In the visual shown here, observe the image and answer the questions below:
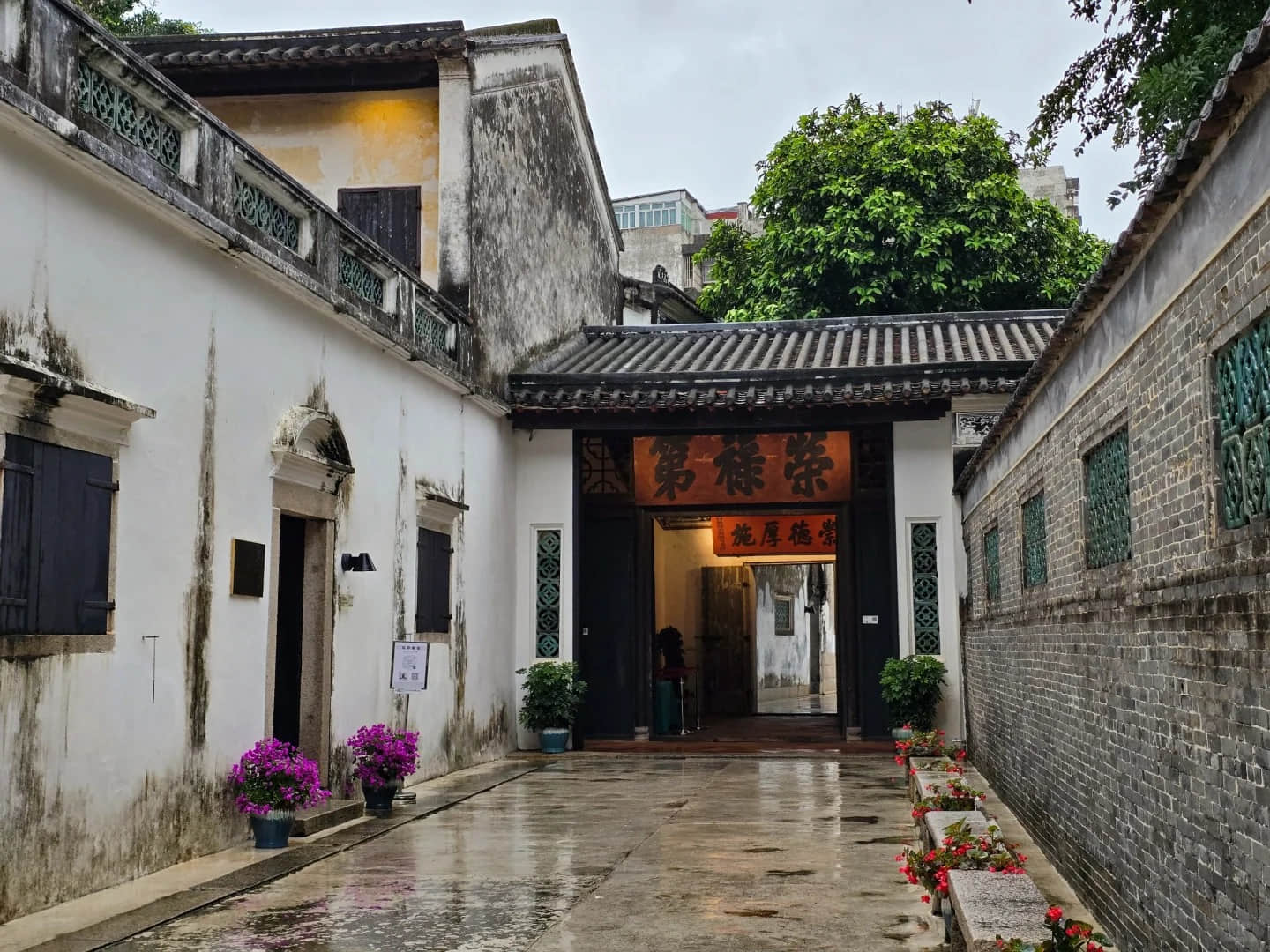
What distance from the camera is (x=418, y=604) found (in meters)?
11.4

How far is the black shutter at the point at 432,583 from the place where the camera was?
37.5 ft

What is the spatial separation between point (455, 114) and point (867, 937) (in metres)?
9.24

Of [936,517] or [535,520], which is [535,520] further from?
[936,517]

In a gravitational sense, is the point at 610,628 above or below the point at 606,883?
above

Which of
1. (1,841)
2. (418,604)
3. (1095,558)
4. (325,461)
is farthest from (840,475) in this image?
(1,841)

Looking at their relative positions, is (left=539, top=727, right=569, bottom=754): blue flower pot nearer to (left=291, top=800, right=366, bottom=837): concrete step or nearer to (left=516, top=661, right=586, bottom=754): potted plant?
(left=516, top=661, right=586, bottom=754): potted plant

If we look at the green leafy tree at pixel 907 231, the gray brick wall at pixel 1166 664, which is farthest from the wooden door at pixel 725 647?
the gray brick wall at pixel 1166 664

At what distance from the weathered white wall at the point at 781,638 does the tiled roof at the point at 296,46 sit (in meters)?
13.0


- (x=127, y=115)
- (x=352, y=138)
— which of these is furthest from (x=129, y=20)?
(x=127, y=115)

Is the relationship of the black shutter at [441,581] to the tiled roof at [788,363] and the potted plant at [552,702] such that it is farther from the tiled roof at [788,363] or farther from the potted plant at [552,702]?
the tiled roof at [788,363]

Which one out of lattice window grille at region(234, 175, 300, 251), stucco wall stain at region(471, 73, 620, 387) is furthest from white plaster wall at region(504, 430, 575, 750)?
lattice window grille at region(234, 175, 300, 251)

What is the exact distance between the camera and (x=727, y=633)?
840 inches

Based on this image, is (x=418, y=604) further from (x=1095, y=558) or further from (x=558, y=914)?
(x=1095, y=558)

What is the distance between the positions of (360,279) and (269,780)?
13.4ft
